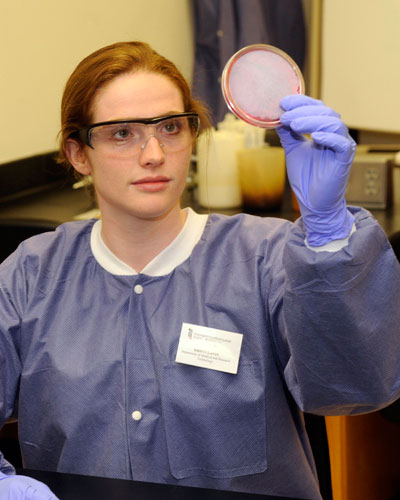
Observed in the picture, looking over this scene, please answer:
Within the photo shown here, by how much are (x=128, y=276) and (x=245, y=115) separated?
0.43m

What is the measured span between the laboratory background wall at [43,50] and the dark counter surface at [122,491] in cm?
165

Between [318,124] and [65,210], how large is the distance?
1570 mm

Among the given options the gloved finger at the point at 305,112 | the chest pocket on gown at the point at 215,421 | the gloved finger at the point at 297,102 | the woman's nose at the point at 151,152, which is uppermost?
the gloved finger at the point at 297,102

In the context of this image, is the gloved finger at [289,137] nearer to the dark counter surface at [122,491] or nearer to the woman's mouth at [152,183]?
the woman's mouth at [152,183]

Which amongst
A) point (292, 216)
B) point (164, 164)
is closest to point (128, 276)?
point (164, 164)

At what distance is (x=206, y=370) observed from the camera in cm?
138

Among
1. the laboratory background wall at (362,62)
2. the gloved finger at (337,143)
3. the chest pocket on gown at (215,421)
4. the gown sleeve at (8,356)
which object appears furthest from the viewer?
the laboratory background wall at (362,62)

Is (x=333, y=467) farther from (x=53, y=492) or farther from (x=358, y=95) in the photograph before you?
(x=358, y=95)

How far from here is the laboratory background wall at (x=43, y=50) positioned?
8.56 feet

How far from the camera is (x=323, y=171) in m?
1.12

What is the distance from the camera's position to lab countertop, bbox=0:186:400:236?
237 centimetres

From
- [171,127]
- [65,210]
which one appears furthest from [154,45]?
[171,127]

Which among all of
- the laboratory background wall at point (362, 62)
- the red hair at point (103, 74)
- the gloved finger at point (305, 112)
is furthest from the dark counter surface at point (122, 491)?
the laboratory background wall at point (362, 62)

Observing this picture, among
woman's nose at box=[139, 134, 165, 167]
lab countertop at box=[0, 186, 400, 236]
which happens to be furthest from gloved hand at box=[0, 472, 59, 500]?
lab countertop at box=[0, 186, 400, 236]
